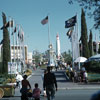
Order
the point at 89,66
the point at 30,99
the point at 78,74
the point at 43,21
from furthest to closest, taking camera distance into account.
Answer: the point at 89,66
the point at 43,21
the point at 78,74
the point at 30,99

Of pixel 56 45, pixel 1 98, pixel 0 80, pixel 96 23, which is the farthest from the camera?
pixel 56 45

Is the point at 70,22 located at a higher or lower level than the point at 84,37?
lower

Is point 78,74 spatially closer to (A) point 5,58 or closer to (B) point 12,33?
(B) point 12,33

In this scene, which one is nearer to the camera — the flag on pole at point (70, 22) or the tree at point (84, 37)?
the flag on pole at point (70, 22)

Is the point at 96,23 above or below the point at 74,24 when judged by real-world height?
below

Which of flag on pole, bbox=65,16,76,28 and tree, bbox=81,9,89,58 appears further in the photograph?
tree, bbox=81,9,89,58

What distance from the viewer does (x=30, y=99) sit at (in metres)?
13.2

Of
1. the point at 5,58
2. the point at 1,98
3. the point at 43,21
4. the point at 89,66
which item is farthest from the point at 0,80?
the point at 5,58

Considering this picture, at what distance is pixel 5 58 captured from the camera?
166 feet

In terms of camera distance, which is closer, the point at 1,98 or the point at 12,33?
the point at 1,98

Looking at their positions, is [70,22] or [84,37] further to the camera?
[84,37]

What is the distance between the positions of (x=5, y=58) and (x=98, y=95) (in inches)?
1919

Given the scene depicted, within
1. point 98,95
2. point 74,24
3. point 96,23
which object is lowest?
point 98,95

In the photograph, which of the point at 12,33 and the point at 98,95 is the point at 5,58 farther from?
the point at 98,95
